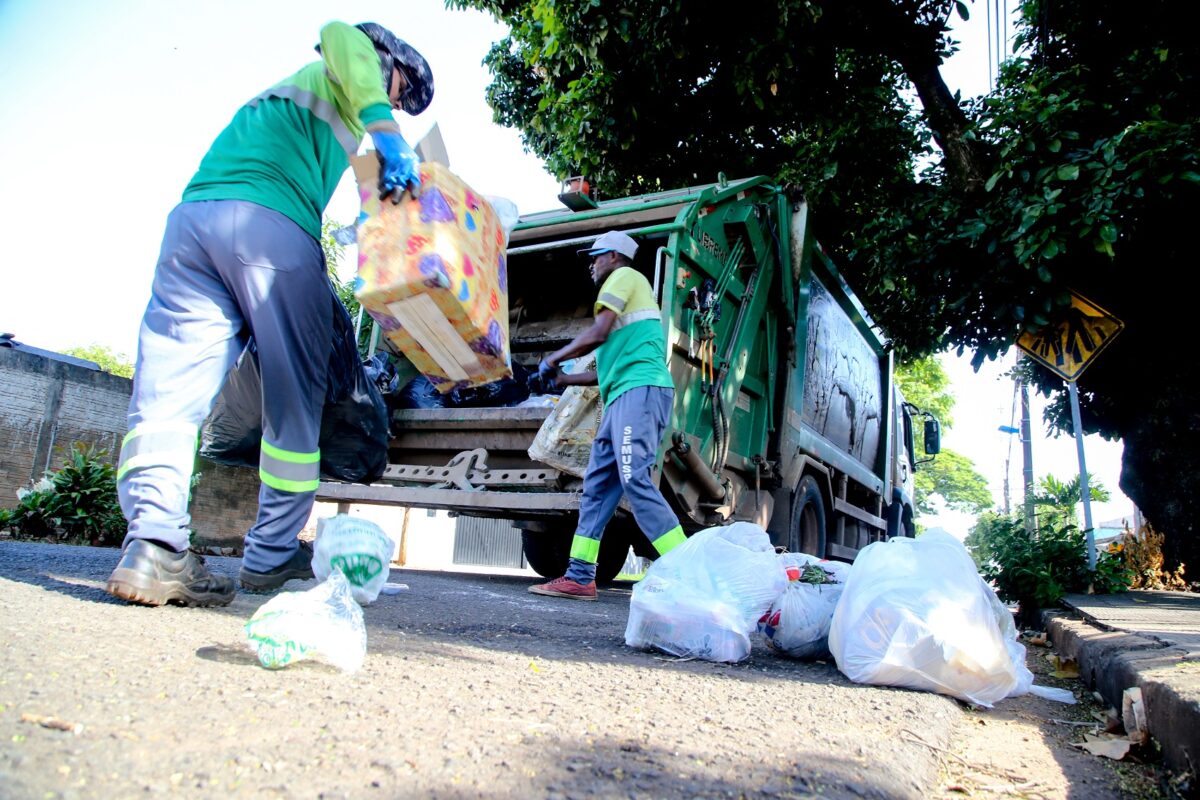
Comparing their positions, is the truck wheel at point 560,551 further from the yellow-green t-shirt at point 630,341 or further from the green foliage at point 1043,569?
the green foliage at point 1043,569

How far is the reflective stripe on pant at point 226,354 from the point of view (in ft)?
7.30

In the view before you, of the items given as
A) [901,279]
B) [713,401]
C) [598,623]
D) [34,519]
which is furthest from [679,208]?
[34,519]

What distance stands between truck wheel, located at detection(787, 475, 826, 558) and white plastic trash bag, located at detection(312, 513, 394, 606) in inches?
133

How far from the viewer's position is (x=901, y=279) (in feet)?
23.7

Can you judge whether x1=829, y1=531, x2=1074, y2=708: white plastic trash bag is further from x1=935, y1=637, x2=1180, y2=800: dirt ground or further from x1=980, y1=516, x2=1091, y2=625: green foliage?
x1=980, y1=516, x2=1091, y2=625: green foliage

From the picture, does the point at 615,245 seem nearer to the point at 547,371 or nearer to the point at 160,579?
the point at 547,371

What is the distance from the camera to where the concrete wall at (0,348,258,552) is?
720 centimetres

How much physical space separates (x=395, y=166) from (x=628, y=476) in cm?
167

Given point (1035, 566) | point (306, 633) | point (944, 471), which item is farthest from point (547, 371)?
point (944, 471)

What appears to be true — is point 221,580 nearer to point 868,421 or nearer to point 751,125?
point 868,421

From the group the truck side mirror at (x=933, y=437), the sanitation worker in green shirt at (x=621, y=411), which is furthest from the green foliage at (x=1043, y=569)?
the truck side mirror at (x=933, y=437)

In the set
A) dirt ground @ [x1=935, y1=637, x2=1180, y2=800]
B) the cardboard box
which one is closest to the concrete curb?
dirt ground @ [x1=935, y1=637, x2=1180, y2=800]

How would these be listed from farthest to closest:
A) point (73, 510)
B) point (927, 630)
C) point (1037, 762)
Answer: point (73, 510), point (927, 630), point (1037, 762)

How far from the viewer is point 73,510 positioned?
578 centimetres
